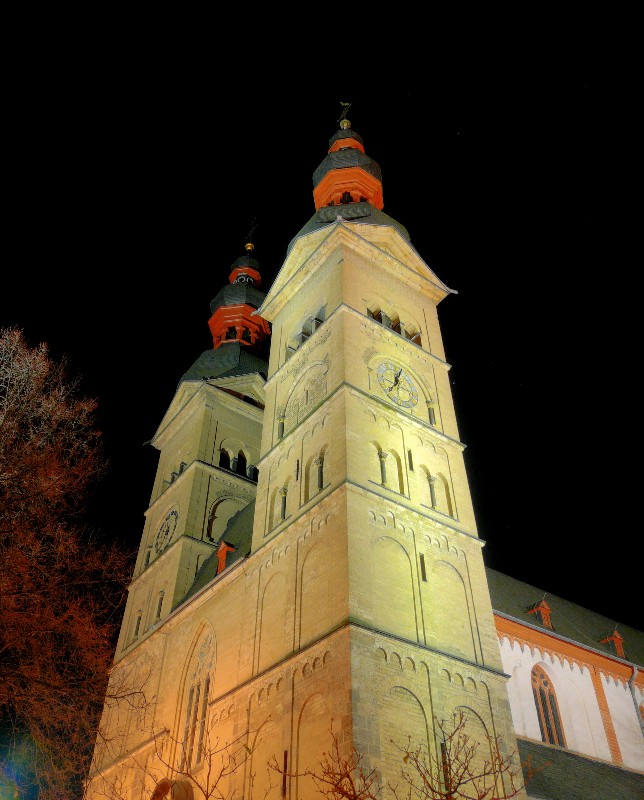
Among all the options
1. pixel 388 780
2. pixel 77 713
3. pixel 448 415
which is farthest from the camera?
pixel 448 415

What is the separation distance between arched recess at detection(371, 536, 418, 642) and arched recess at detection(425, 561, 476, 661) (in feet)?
1.92

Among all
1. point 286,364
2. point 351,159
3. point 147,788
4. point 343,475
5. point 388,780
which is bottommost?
point 388,780

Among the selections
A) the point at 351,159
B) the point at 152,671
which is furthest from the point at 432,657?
the point at 351,159

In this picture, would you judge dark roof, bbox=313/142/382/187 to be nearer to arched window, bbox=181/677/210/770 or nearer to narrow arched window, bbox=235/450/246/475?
narrow arched window, bbox=235/450/246/475

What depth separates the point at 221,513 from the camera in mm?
27859

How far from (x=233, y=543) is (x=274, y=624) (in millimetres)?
7725

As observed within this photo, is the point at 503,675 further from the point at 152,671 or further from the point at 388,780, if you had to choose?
the point at 152,671

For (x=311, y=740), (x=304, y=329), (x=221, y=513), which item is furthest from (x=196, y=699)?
(x=304, y=329)

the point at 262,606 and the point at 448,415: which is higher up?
the point at 448,415

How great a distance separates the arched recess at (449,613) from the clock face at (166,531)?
13.1m

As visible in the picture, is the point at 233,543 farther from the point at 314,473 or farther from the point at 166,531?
the point at 314,473

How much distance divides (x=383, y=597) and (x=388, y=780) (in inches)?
148

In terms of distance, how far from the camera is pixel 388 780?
43.2 feet

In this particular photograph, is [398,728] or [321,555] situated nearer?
[398,728]
